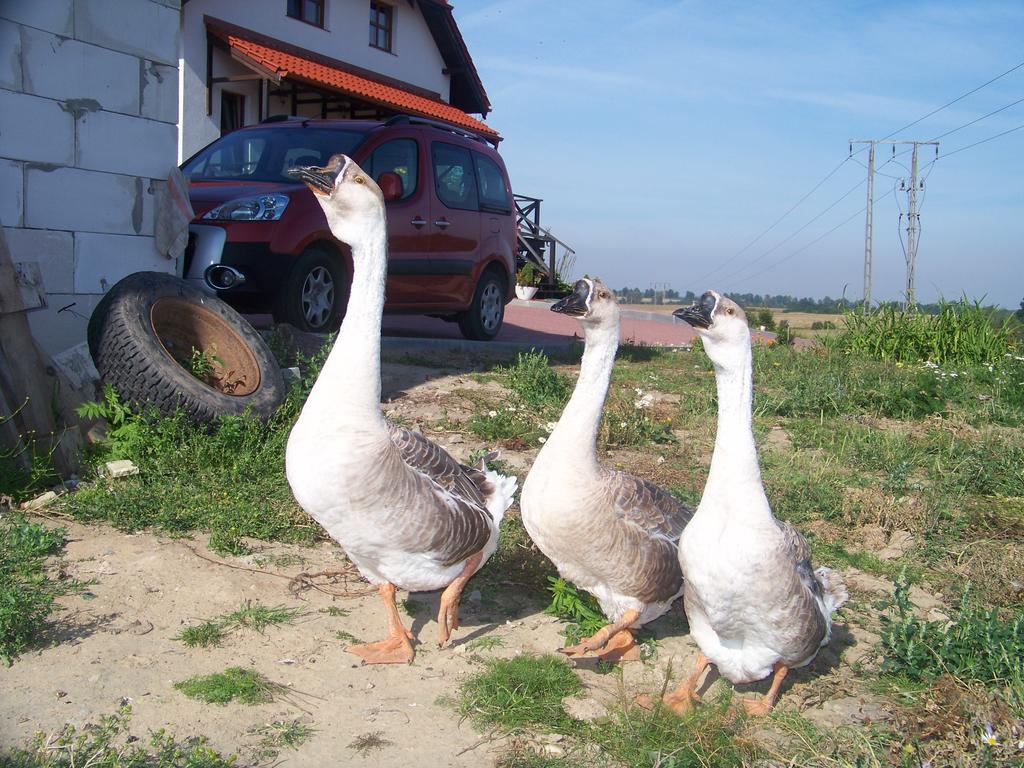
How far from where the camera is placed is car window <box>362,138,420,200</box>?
9.59 m

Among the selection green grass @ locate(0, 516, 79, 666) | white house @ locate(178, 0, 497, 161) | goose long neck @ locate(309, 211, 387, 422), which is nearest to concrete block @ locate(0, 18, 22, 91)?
green grass @ locate(0, 516, 79, 666)

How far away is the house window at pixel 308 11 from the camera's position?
2030cm

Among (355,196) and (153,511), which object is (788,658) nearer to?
(355,196)

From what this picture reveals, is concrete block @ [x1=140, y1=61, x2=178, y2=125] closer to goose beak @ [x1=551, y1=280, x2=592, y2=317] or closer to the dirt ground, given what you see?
the dirt ground

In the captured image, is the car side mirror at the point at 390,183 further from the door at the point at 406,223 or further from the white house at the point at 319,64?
the white house at the point at 319,64

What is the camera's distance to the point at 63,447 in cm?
541

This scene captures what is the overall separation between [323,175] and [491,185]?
8105 millimetres

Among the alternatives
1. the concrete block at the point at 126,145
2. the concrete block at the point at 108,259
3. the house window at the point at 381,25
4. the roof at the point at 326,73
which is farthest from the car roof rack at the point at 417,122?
the house window at the point at 381,25

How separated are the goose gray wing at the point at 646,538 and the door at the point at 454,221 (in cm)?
675

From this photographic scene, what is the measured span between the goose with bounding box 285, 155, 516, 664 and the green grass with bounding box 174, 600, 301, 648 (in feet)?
1.32

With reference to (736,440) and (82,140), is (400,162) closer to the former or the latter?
(82,140)

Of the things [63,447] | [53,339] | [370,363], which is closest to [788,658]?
[370,363]

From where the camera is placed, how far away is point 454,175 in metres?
10.9

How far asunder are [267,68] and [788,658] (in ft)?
53.2
